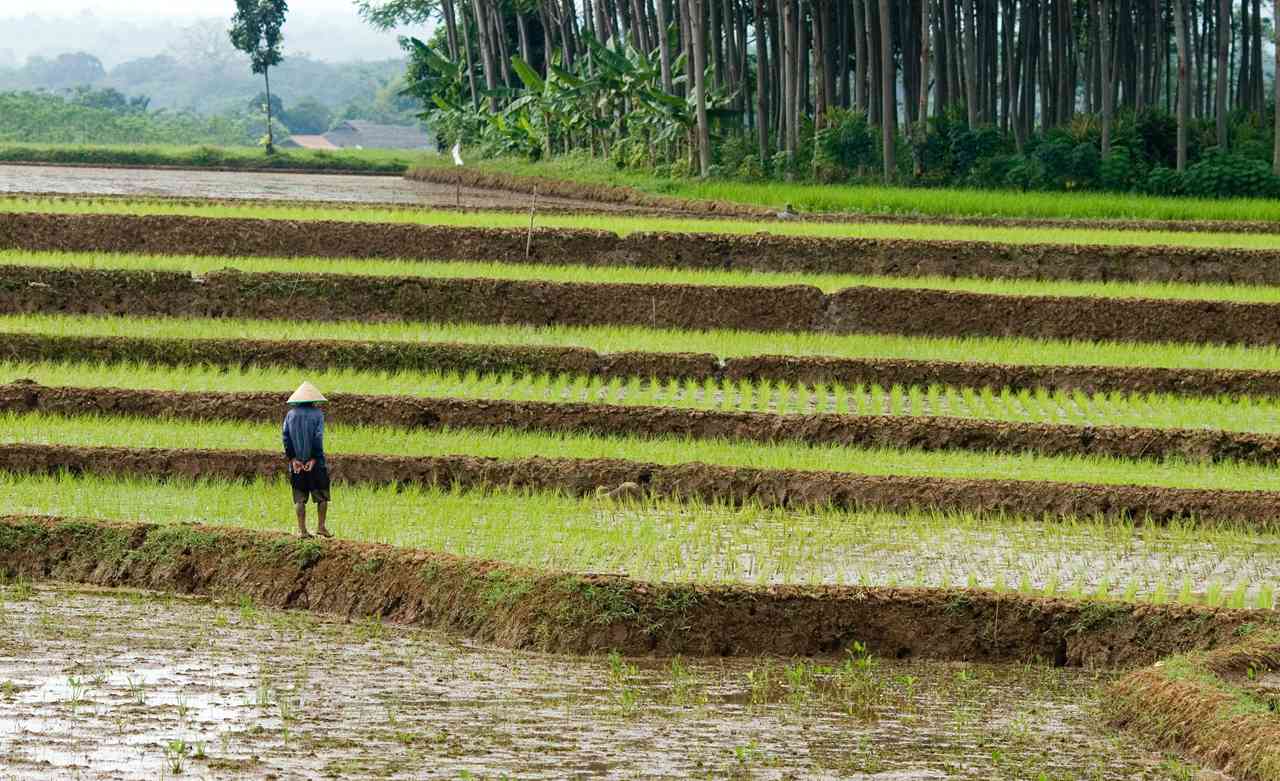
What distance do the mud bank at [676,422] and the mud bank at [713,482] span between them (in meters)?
1.57

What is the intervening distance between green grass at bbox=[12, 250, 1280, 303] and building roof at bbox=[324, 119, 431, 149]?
259ft

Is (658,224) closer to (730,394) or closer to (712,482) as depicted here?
(730,394)

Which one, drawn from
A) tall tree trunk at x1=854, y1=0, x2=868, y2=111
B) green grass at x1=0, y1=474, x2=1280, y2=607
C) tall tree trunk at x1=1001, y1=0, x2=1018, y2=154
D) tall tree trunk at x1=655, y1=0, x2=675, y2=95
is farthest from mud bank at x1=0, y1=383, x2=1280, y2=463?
tall tree trunk at x1=1001, y1=0, x2=1018, y2=154

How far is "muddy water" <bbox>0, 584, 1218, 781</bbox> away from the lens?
17.8ft

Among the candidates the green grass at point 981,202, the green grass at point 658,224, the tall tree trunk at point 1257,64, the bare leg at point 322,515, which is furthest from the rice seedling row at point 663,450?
the tall tree trunk at point 1257,64

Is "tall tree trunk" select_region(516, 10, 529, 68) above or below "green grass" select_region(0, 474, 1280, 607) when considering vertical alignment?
above

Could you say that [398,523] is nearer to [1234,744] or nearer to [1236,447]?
[1234,744]

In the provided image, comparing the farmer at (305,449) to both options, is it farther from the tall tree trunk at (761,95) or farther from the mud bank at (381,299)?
Answer: the tall tree trunk at (761,95)

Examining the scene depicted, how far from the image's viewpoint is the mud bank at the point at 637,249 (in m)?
18.0

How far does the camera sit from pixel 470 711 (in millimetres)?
6086

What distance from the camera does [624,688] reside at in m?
6.58

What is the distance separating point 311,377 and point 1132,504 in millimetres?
6594

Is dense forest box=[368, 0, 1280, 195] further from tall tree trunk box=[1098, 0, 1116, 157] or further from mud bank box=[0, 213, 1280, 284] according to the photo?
mud bank box=[0, 213, 1280, 284]

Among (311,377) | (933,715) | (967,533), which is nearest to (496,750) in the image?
(933,715)
